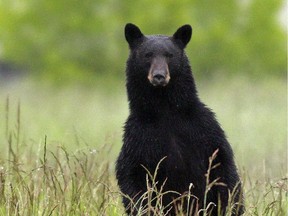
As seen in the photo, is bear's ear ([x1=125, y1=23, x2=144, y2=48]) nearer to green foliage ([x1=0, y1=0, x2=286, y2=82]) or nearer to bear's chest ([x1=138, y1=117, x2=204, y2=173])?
bear's chest ([x1=138, y1=117, x2=204, y2=173])

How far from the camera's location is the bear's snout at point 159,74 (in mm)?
5910

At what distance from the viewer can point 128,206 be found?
234 inches

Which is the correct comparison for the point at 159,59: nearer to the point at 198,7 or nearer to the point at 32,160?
the point at 32,160

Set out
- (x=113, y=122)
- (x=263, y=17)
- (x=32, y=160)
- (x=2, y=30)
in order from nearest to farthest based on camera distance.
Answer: (x=32, y=160) → (x=113, y=122) → (x=2, y=30) → (x=263, y=17)

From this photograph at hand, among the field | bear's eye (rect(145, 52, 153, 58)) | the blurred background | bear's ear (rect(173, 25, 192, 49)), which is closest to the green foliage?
the blurred background

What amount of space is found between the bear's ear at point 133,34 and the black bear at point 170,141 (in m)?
0.16

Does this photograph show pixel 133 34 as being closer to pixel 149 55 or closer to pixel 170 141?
pixel 149 55

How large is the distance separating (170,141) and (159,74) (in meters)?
0.47

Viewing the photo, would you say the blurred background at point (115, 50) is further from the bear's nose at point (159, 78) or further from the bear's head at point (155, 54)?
the bear's nose at point (159, 78)

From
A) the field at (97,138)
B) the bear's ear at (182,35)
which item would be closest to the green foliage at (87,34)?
the field at (97,138)

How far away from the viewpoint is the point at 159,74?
5.93 m

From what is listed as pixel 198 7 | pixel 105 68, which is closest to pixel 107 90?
pixel 105 68

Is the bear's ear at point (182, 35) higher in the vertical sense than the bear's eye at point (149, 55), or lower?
higher

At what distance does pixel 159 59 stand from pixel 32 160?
1821 millimetres
